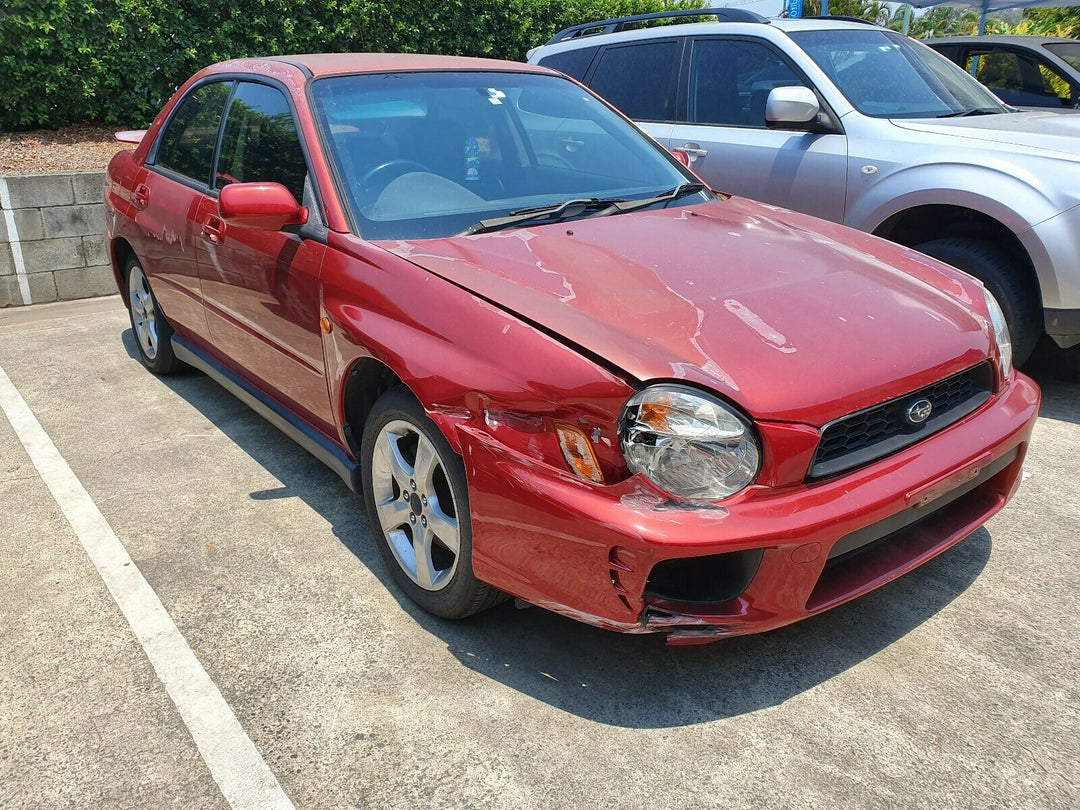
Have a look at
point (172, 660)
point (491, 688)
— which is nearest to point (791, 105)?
point (491, 688)

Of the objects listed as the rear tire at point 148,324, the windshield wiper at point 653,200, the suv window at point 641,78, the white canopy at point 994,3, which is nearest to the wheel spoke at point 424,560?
the windshield wiper at point 653,200

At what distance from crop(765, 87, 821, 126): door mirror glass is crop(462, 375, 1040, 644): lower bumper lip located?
9.26ft

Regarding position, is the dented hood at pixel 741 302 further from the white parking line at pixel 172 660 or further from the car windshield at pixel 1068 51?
the car windshield at pixel 1068 51

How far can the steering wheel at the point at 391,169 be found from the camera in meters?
3.15

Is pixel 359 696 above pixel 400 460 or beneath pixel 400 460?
beneath

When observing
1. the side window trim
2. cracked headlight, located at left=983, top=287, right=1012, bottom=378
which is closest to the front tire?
cracked headlight, located at left=983, top=287, right=1012, bottom=378

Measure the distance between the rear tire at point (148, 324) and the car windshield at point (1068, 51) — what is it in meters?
7.86

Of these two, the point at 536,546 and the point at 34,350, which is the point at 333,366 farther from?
the point at 34,350

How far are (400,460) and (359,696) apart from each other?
2.33ft

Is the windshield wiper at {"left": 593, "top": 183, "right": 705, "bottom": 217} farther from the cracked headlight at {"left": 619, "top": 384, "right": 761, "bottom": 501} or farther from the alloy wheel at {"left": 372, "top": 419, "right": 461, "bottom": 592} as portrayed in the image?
the cracked headlight at {"left": 619, "top": 384, "right": 761, "bottom": 501}

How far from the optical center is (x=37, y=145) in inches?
312

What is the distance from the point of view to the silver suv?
4.28m

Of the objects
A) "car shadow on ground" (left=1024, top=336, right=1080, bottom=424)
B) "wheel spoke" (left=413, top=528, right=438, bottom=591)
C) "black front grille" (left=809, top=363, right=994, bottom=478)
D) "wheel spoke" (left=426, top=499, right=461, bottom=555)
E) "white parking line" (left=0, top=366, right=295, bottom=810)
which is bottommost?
"car shadow on ground" (left=1024, top=336, right=1080, bottom=424)

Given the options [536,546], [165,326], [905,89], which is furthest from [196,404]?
[905,89]
